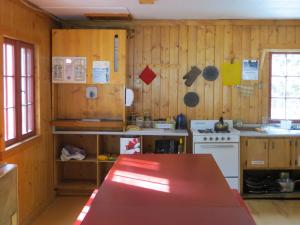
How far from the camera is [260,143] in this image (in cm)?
517

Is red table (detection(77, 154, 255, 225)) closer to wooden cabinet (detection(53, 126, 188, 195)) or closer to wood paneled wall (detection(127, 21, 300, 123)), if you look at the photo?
wooden cabinet (detection(53, 126, 188, 195))

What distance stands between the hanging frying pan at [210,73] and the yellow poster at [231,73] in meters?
0.10

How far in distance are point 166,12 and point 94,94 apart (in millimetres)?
1508

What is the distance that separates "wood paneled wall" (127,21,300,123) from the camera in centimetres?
556

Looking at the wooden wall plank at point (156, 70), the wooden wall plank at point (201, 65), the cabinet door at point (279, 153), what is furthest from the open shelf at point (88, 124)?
the cabinet door at point (279, 153)

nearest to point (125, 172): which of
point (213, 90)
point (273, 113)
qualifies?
point (213, 90)

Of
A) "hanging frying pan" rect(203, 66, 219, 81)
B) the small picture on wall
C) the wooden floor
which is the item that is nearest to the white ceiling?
"hanging frying pan" rect(203, 66, 219, 81)

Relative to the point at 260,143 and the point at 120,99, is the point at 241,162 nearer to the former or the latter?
the point at 260,143

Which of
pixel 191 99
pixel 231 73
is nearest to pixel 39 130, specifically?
pixel 191 99

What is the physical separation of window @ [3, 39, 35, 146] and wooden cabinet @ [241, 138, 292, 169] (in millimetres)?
2707

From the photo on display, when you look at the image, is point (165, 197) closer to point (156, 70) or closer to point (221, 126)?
point (221, 126)

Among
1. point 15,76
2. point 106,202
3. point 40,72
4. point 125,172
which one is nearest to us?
point 106,202

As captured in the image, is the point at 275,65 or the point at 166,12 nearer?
the point at 166,12

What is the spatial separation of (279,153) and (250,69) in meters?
1.25
